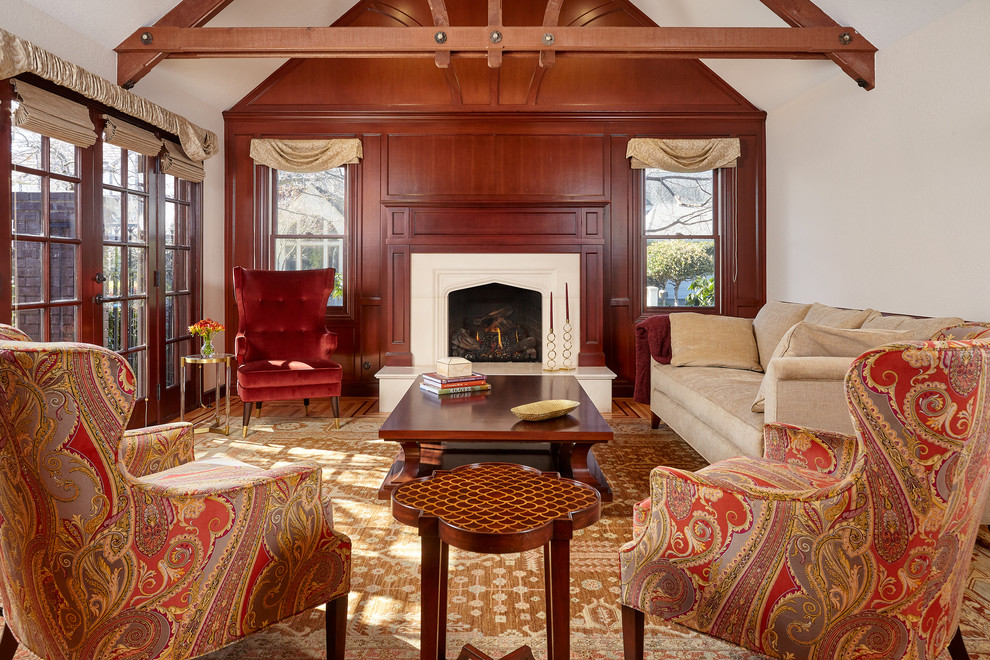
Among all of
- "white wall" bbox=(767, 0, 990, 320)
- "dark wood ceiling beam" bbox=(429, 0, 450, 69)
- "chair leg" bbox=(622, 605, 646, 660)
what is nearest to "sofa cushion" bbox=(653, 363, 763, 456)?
"white wall" bbox=(767, 0, 990, 320)

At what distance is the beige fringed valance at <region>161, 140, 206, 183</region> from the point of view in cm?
453

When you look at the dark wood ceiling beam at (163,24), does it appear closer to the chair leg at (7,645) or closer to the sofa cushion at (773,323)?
the chair leg at (7,645)

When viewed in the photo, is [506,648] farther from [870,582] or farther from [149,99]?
[149,99]

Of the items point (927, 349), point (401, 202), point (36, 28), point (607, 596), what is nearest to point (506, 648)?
point (607, 596)

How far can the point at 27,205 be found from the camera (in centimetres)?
325

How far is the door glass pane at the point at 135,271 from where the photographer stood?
166 inches

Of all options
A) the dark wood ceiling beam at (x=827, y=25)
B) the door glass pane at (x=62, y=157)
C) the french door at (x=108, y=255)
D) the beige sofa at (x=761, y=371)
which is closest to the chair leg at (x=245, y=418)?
the french door at (x=108, y=255)

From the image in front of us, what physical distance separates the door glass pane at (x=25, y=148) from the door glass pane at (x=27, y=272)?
0.39 meters

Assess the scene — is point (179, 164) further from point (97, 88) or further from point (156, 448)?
point (156, 448)

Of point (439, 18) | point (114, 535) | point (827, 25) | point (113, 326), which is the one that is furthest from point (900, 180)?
point (113, 326)

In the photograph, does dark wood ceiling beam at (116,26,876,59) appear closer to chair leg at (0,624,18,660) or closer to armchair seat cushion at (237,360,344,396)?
armchair seat cushion at (237,360,344,396)

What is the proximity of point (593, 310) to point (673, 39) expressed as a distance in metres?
→ 2.14

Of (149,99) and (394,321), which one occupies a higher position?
(149,99)

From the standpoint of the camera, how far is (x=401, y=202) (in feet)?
17.7
